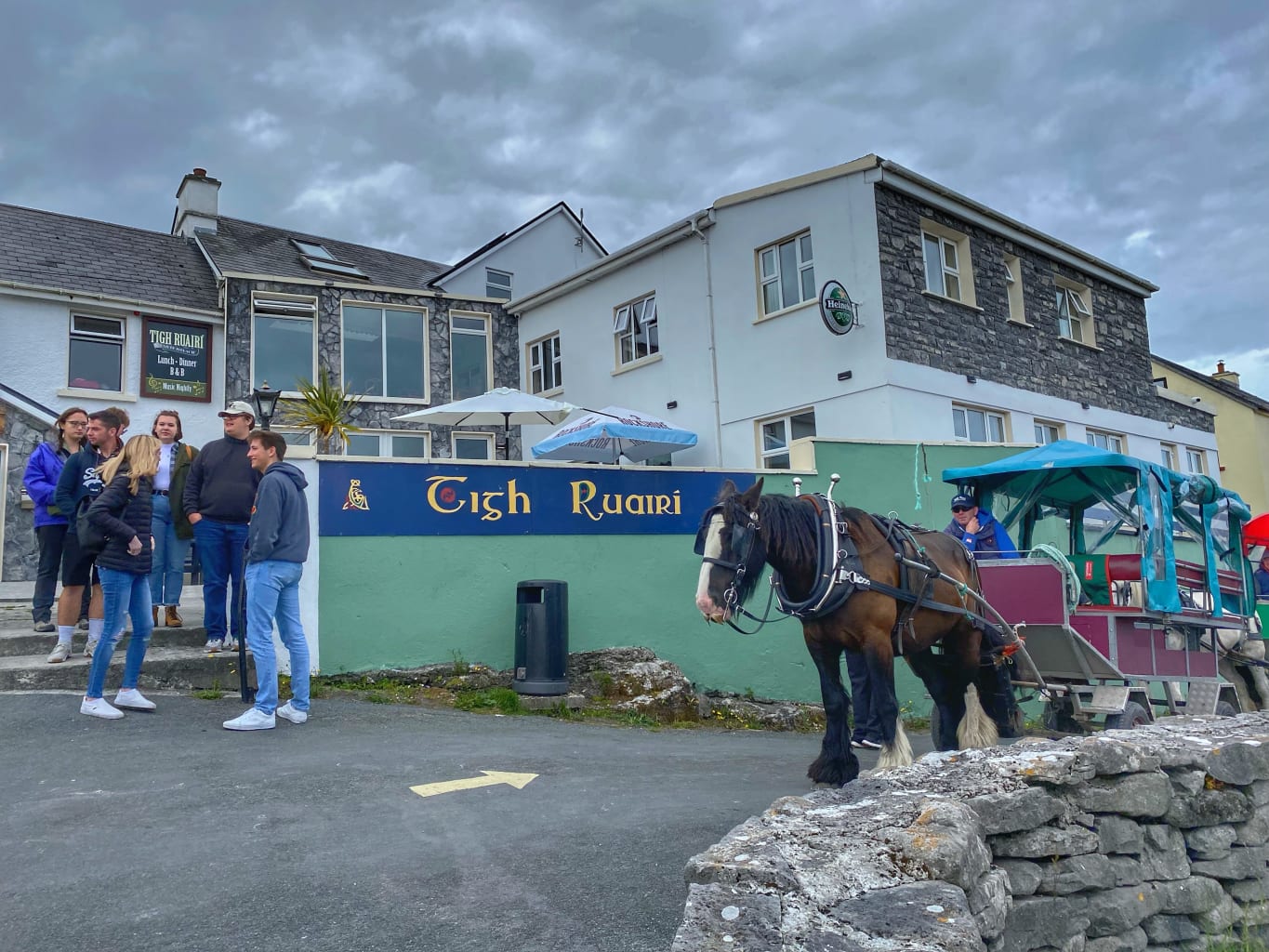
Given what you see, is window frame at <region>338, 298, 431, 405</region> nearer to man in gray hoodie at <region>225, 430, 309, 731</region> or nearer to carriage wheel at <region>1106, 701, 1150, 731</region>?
man in gray hoodie at <region>225, 430, 309, 731</region>

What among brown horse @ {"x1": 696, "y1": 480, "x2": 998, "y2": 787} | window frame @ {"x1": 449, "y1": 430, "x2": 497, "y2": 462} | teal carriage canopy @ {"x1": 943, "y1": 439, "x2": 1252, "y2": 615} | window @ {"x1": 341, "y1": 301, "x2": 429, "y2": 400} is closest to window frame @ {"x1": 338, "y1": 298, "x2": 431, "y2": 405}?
window @ {"x1": 341, "y1": 301, "x2": 429, "y2": 400}

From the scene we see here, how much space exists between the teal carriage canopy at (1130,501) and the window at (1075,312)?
11.3m

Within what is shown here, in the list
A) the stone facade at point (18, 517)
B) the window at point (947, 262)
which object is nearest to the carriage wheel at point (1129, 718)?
the window at point (947, 262)

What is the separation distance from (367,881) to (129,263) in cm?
2046

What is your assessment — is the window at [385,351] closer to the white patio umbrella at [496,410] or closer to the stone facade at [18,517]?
the white patio umbrella at [496,410]

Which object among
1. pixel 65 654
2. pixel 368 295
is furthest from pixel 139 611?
pixel 368 295

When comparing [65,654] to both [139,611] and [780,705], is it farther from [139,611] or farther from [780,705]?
[780,705]

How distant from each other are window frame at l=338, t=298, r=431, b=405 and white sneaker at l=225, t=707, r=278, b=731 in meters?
15.2

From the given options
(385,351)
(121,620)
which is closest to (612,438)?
(385,351)

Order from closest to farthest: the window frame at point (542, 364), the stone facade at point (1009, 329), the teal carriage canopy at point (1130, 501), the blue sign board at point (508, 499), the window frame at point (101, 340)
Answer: the teal carriage canopy at point (1130, 501)
the blue sign board at point (508, 499)
the stone facade at point (1009, 329)
the window frame at point (101, 340)
the window frame at point (542, 364)

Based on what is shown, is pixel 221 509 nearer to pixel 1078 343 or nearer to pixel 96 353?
pixel 96 353

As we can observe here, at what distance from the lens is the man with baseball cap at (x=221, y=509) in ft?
27.8

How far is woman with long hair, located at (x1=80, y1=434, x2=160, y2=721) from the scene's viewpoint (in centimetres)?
697

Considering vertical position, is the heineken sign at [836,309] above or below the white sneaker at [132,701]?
above
